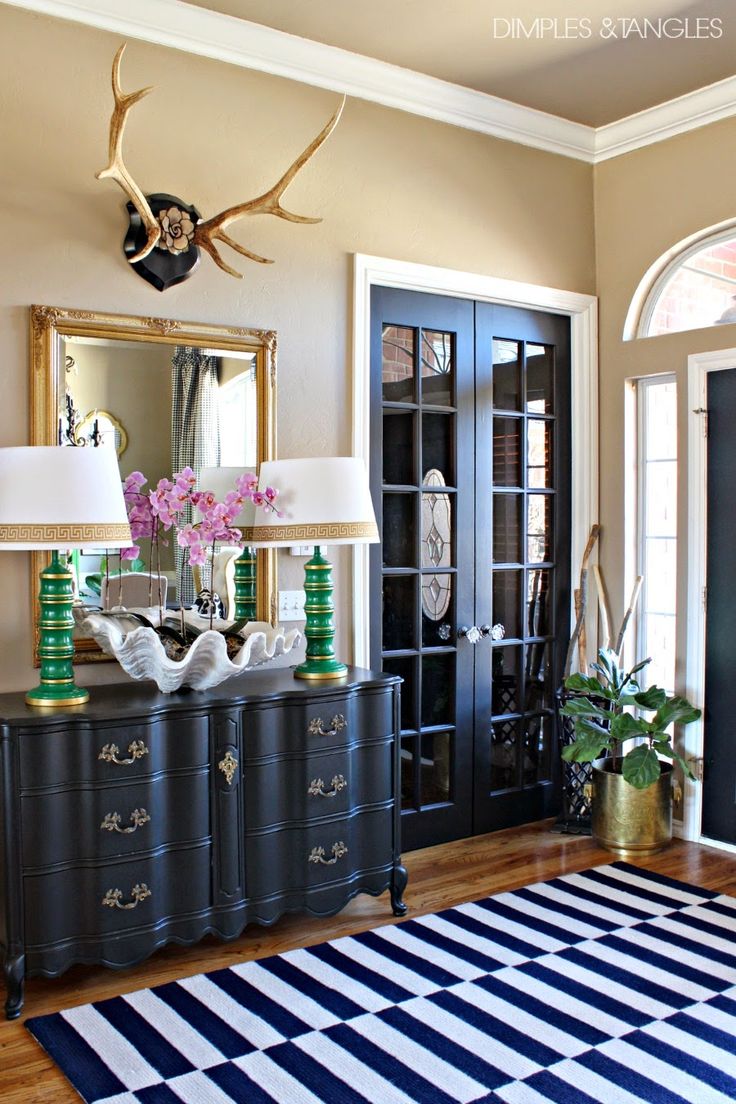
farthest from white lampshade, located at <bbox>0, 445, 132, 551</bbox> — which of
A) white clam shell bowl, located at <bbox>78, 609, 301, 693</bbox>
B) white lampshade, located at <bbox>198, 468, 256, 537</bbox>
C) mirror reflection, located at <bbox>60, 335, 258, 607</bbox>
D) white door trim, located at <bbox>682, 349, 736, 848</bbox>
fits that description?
white door trim, located at <bbox>682, 349, 736, 848</bbox>

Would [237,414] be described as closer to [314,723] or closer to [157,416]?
[157,416]

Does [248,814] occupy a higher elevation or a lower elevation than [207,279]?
lower

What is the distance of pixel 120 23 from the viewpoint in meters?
3.26

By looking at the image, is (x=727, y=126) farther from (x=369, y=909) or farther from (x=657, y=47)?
(x=369, y=909)

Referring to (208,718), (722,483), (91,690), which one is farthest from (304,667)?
(722,483)

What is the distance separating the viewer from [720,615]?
13.3ft

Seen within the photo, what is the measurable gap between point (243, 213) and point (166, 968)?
92.3 inches

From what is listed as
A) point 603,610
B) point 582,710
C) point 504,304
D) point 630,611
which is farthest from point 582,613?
point 504,304

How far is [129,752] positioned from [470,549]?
1.78m

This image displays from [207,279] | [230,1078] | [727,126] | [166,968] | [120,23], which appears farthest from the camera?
[727,126]

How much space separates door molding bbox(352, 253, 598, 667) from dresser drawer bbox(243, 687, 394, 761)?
521mm

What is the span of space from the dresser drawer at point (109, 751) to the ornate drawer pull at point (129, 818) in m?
0.10

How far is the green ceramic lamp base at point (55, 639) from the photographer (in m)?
2.88

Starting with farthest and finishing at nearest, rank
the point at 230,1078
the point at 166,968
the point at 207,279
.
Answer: the point at 207,279
the point at 166,968
the point at 230,1078
